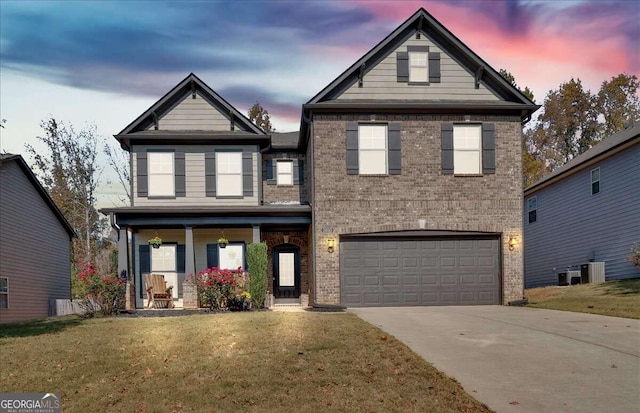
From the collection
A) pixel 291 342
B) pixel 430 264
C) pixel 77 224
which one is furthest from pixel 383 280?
pixel 77 224

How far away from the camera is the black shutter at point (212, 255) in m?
21.2

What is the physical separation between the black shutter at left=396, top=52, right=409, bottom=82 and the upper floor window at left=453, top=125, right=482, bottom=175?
2396 mm

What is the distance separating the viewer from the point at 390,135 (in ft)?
60.2

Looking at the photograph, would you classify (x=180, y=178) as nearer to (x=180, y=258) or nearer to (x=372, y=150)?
(x=180, y=258)

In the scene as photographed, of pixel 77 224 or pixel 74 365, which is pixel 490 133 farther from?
pixel 77 224

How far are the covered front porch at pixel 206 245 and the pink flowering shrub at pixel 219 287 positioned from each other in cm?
178

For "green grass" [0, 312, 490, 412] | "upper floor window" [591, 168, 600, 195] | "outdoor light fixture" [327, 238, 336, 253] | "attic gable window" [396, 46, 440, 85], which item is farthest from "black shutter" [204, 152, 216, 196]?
"upper floor window" [591, 168, 600, 195]

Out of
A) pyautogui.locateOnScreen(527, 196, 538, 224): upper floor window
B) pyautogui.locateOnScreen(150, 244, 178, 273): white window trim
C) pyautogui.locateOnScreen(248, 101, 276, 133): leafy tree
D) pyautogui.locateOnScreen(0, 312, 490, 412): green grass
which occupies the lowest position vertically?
pyautogui.locateOnScreen(0, 312, 490, 412): green grass

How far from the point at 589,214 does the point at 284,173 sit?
1351 centimetres

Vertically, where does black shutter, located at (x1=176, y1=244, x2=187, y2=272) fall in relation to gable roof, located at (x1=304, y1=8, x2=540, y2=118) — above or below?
below

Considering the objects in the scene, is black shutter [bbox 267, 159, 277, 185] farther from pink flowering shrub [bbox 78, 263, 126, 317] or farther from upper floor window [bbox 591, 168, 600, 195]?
upper floor window [bbox 591, 168, 600, 195]

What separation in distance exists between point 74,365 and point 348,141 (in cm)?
1130

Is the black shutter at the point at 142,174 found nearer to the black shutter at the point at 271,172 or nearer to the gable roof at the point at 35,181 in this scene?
the gable roof at the point at 35,181

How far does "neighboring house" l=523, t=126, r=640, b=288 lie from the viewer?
70.1 feet
